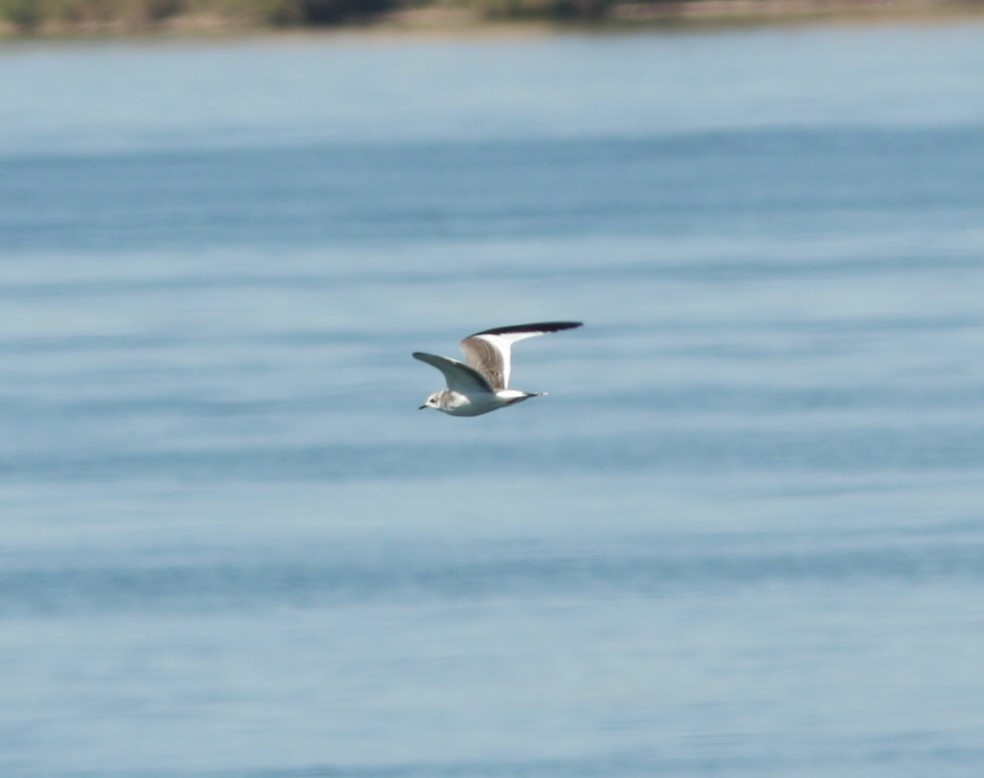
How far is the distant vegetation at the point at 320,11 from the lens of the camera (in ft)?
307

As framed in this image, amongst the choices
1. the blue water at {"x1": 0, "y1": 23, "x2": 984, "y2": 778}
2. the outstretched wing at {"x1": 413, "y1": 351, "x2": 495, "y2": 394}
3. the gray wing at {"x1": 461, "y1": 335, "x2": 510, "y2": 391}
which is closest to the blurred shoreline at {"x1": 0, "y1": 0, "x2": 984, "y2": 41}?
the blue water at {"x1": 0, "y1": 23, "x2": 984, "y2": 778}

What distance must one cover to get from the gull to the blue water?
9.10ft

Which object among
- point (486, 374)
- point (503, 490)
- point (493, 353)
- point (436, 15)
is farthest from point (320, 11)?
point (486, 374)

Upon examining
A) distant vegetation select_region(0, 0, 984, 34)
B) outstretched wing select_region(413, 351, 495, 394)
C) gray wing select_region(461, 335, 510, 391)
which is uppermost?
distant vegetation select_region(0, 0, 984, 34)

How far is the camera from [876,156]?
197ft

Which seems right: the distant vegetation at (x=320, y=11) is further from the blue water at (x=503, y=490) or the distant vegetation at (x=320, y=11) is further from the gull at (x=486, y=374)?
the gull at (x=486, y=374)

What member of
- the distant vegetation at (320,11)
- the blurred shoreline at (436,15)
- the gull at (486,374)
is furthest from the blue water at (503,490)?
the blurred shoreline at (436,15)

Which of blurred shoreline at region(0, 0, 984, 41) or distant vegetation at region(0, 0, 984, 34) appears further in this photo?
blurred shoreline at region(0, 0, 984, 41)

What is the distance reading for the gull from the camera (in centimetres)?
1362

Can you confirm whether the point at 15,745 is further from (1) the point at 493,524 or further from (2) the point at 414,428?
(2) the point at 414,428

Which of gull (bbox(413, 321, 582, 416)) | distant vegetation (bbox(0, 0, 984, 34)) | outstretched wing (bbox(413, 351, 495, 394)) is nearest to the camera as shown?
outstretched wing (bbox(413, 351, 495, 394))

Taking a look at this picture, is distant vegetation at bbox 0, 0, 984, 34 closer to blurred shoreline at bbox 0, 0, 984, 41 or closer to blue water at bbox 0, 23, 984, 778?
blurred shoreline at bbox 0, 0, 984, 41

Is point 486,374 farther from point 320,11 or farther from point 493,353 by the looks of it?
point 320,11

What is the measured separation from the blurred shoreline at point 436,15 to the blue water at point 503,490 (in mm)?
43796
